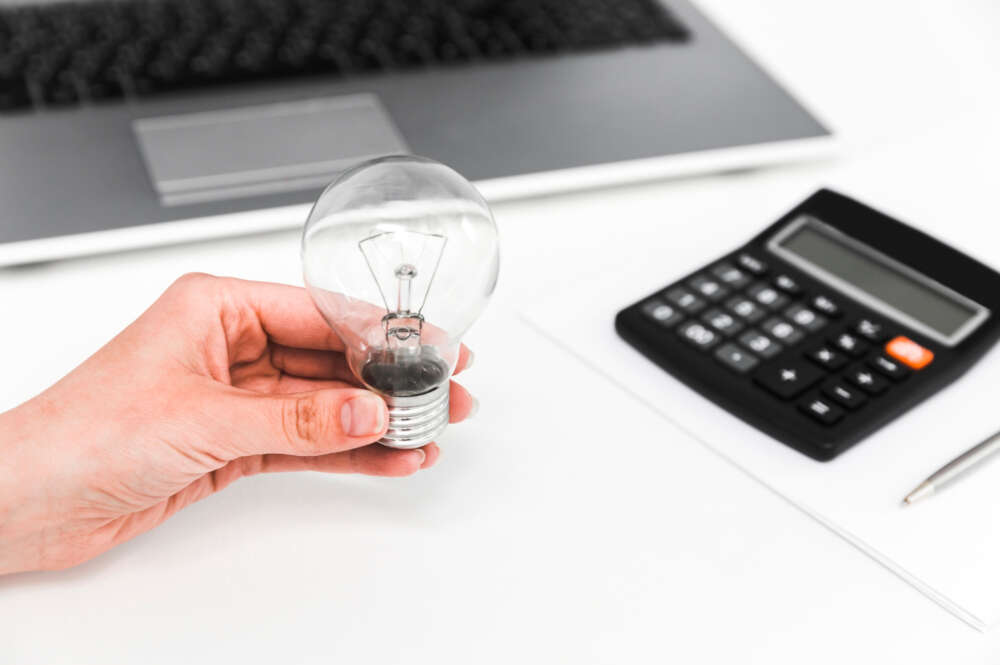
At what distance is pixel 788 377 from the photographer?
21.0 inches

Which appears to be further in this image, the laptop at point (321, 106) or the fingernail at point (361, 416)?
the laptop at point (321, 106)

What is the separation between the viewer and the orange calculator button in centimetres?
54

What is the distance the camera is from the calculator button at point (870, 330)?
0.55 meters

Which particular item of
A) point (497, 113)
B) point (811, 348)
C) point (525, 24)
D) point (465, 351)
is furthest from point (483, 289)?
point (525, 24)

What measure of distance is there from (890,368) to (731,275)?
10 cm

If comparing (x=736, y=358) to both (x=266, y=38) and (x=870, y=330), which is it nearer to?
(x=870, y=330)

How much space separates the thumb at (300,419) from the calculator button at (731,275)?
0.24 meters

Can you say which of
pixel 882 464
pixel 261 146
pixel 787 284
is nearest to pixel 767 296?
pixel 787 284

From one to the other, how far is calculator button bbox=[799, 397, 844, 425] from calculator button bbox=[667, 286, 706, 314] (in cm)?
8

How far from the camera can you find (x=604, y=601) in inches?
17.7

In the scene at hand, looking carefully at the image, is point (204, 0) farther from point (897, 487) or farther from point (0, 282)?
point (897, 487)

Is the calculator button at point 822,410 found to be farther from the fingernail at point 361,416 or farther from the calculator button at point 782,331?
the fingernail at point 361,416

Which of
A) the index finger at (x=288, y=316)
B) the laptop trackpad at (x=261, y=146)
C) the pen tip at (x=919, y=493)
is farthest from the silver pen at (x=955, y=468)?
the laptop trackpad at (x=261, y=146)

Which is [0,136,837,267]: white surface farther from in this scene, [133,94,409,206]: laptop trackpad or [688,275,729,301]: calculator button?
[688,275,729,301]: calculator button
